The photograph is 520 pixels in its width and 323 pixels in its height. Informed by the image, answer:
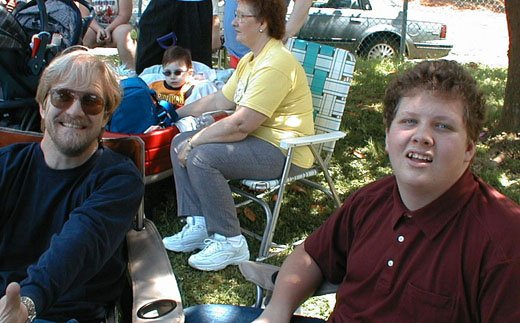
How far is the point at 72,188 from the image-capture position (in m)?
2.32

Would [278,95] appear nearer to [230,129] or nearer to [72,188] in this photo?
[230,129]

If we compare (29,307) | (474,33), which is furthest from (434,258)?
(474,33)

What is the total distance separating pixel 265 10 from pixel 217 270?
1.65m

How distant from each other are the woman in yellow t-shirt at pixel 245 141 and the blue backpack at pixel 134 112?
16.8 inches

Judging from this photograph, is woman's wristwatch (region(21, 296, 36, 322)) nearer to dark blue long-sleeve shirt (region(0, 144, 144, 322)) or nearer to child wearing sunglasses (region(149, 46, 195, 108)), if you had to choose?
dark blue long-sleeve shirt (region(0, 144, 144, 322))

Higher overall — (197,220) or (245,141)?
(245,141)

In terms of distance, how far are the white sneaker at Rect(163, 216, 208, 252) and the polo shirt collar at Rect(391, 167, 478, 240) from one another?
2.45 meters

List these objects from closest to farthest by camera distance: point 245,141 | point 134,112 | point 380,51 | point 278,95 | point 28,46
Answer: point 278,95
point 245,141
point 134,112
point 28,46
point 380,51

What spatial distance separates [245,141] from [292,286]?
1814mm

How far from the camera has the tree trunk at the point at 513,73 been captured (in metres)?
5.61

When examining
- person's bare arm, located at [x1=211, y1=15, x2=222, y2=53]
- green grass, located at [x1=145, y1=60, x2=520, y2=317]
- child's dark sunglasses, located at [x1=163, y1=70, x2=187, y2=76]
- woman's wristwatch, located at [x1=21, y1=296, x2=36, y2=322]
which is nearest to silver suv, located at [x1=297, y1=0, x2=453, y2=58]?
person's bare arm, located at [x1=211, y1=15, x2=222, y2=53]

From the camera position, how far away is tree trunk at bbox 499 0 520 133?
18.4ft

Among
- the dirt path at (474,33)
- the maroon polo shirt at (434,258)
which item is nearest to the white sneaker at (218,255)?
the maroon polo shirt at (434,258)

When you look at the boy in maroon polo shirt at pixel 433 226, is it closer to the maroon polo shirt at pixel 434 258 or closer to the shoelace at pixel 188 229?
the maroon polo shirt at pixel 434 258
